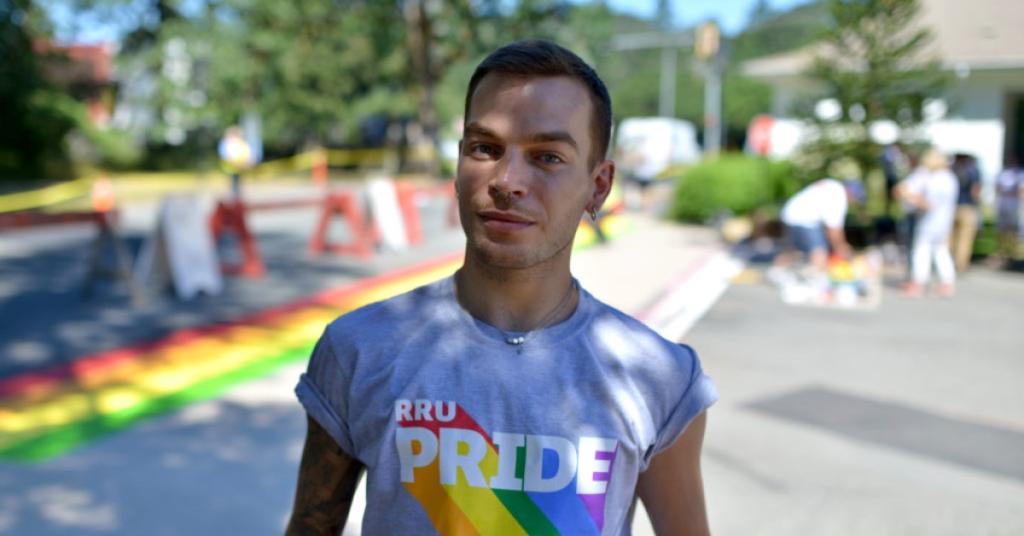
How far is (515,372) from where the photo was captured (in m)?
1.65

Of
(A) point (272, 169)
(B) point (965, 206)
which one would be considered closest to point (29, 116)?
(A) point (272, 169)

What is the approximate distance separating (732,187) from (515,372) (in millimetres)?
18762

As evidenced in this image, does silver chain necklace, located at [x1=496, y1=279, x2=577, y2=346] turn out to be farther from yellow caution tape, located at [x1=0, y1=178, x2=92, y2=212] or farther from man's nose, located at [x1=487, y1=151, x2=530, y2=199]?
yellow caution tape, located at [x1=0, y1=178, x2=92, y2=212]

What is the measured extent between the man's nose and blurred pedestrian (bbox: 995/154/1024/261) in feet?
50.8

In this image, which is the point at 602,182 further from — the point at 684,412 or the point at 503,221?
the point at 684,412

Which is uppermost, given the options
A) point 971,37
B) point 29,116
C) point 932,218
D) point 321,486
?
point 971,37

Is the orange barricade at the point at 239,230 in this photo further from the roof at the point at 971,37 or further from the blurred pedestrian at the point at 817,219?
the roof at the point at 971,37

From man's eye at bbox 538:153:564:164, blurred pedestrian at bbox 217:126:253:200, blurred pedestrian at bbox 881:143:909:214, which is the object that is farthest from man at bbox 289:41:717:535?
blurred pedestrian at bbox 217:126:253:200

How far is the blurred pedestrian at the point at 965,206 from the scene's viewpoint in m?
14.3

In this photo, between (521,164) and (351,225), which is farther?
(351,225)

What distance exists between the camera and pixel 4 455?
5.45 meters

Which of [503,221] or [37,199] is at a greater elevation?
[503,221]

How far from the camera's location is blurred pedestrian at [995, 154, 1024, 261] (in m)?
15.0

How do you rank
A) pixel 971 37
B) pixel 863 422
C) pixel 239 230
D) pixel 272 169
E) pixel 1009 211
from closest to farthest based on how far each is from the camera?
pixel 863 422, pixel 239 230, pixel 1009 211, pixel 971 37, pixel 272 169
